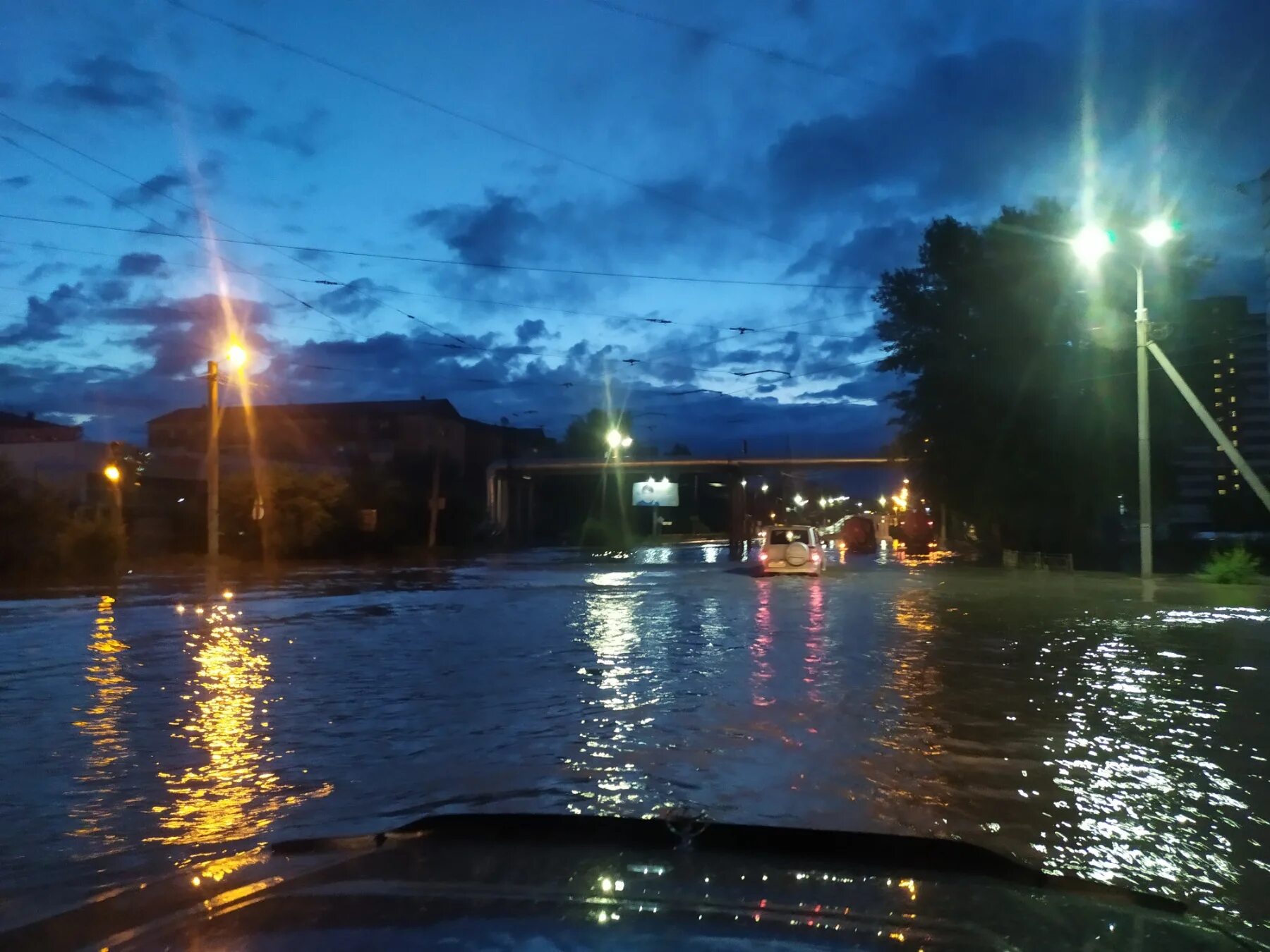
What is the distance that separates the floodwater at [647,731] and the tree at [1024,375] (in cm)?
2600

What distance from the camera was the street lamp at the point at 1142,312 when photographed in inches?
1041

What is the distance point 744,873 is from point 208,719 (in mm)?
8074

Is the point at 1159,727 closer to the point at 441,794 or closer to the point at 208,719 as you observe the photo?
the point at 441,794

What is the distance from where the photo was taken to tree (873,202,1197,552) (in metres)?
47.5

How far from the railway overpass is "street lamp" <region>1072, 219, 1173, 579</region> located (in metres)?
40.3

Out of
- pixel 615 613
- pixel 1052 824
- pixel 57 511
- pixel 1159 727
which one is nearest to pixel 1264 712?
pixel 1159 727

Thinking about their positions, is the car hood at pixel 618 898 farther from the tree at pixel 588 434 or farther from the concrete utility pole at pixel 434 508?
the tree at pixel 588 434

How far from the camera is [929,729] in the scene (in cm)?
1098

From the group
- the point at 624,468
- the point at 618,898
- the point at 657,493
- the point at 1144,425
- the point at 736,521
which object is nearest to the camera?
the point at 618,898

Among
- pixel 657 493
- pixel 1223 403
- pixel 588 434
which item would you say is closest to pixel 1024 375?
pixel 1223 403

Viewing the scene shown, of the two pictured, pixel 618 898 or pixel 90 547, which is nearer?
pixel 618 898

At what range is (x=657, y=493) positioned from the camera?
313ft

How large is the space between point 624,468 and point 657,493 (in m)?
13.4

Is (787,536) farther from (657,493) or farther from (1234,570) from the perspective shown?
(657,493)
